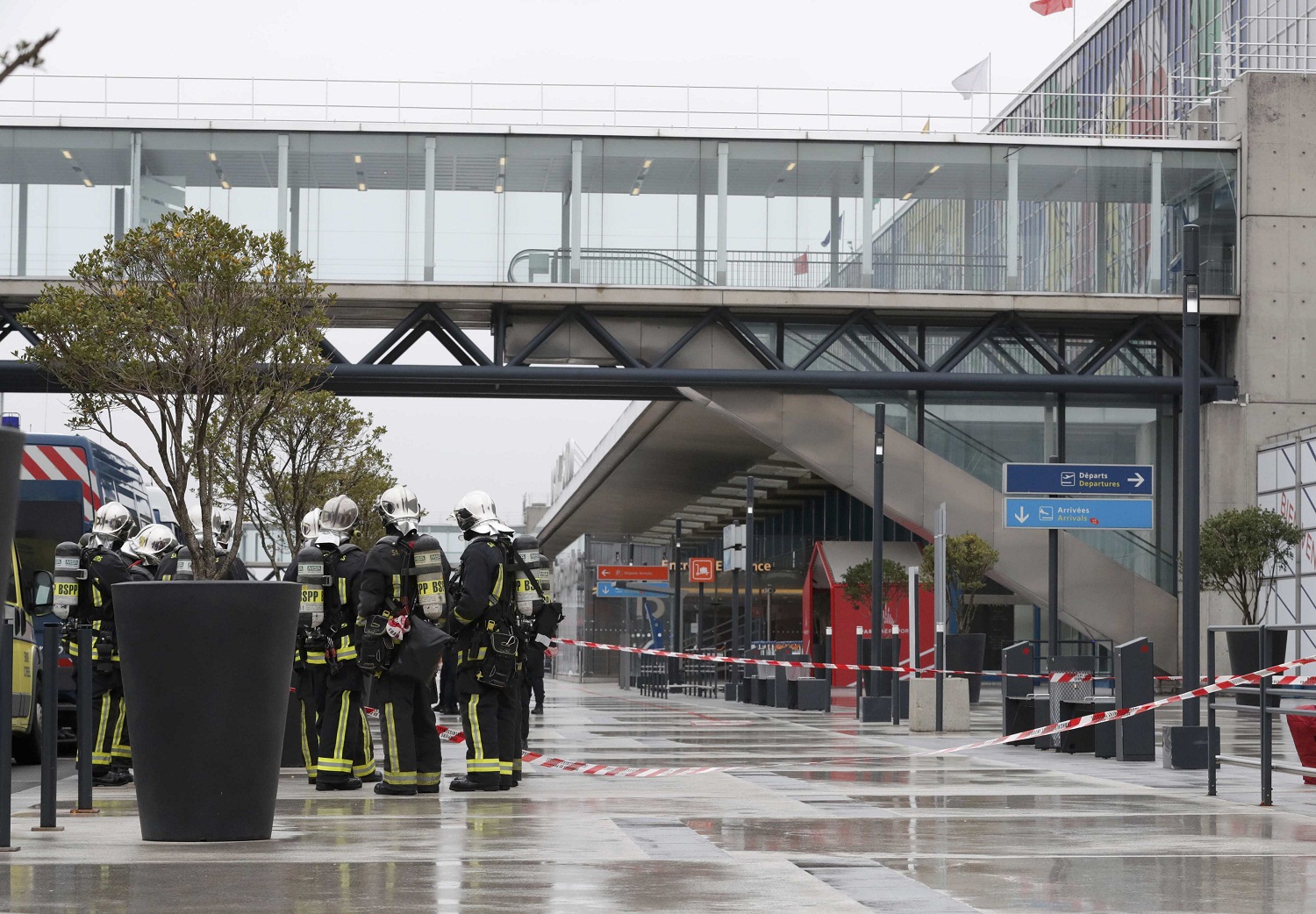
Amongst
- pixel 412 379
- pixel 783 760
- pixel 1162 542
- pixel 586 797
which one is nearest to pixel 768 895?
pixel 586 797

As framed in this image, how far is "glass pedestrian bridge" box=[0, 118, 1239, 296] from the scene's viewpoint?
35.7 metres

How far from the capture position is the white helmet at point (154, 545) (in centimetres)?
1473

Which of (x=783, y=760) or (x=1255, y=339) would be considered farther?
(x=1255, y=339)

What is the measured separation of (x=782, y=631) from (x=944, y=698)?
36940 millimetres

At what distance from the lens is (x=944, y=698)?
23.5 metres

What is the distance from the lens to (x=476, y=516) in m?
13.0

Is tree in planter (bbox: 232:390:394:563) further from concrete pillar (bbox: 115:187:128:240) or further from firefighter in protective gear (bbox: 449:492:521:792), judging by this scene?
firefighter in protective gear (bbox: 449:492:521:792)

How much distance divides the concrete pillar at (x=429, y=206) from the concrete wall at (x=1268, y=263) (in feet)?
51.5

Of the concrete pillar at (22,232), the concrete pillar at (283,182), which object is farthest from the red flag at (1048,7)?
the concrete pillar at (22,232)

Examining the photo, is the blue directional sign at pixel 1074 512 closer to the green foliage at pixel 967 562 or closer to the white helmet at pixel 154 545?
the green foliage at pixel 967 562

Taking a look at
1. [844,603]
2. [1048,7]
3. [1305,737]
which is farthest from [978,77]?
[1305,737]

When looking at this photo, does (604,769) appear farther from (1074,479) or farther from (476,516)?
(1074,479)

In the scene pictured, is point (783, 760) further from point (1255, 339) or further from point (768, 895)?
point (1255, 339)

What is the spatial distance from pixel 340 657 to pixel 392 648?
24.0 inches
